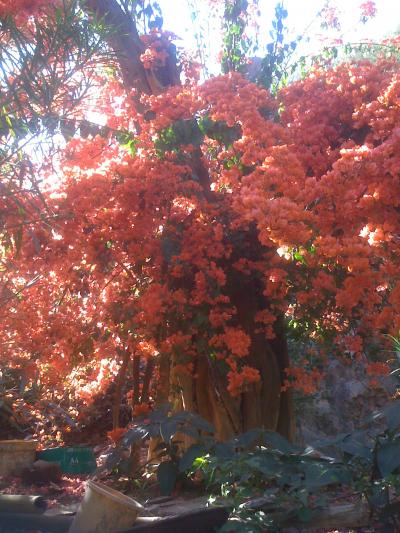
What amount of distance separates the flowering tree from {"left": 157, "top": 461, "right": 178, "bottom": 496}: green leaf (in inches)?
45.9

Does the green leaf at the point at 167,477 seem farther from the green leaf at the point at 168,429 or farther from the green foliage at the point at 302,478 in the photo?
the green foliage at the point at 302,478

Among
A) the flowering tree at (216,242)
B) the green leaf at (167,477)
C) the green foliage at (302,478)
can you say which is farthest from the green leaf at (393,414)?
the green leaf at (167,477)

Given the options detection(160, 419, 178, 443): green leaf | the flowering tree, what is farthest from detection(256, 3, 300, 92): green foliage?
detection(160, 419, 178, 443): green leaf

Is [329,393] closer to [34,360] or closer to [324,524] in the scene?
[34,360]

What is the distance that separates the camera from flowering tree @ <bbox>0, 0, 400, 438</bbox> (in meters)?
5.32

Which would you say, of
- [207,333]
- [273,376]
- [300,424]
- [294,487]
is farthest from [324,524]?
[300,424]

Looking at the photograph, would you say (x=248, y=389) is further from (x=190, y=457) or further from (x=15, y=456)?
(x=15, y=456)

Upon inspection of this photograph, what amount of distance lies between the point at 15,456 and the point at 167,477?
344 cm

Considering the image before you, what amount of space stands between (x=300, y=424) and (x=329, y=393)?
987mm

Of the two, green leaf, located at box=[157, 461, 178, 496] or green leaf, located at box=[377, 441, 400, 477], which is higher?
green leaf, located at box=[157, 461, 178, 496]

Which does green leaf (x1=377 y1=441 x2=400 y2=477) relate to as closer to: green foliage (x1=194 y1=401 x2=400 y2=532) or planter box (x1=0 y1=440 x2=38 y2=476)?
green foliage (x1=194 y1=401 x2=400 y2=532)

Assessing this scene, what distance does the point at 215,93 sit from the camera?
21.2 ft

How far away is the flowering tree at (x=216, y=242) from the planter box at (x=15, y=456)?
1500 mm

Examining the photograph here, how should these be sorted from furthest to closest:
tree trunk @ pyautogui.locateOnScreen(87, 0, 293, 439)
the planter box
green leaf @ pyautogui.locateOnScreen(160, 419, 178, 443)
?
1. the planter box
2. tree trunk @ pyautogui.locateOnScreen(87, 0, 293, 439)
3. green leaf @ pyautogui.locateOnScreen(160, 419, 178, 443)
